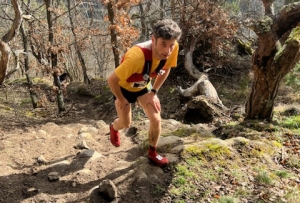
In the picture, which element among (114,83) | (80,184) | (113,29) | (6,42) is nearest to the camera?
(114,83)

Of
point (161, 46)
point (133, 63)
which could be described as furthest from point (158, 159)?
point (161, 46)

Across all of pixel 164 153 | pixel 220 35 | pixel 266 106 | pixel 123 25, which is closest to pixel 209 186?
pixel 164 153

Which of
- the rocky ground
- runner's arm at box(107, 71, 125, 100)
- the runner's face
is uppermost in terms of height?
the runner's face

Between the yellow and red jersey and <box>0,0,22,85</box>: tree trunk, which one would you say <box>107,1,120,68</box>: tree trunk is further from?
the yellow and red jersey

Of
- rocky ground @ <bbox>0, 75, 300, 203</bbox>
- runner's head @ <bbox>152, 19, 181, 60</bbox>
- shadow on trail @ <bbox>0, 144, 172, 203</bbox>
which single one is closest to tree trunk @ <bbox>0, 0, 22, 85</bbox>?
rocky ground @ <bbox>0, 75, 300, 203</bbox>

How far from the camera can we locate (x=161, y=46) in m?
3.40

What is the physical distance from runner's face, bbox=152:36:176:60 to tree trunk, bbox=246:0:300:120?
229 centimetres

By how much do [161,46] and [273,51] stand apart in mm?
2725

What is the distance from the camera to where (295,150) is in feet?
15.6

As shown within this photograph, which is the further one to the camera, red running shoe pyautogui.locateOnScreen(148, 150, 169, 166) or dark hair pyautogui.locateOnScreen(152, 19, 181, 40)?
red running shoe pyautogui.locateOnScreen(148, 150, 169, 166)

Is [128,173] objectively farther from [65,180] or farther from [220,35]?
[220,35]

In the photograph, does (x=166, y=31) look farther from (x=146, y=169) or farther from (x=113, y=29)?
(x=113, y=29)

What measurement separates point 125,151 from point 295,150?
2.75 m

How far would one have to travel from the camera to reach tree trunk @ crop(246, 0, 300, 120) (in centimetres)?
511
